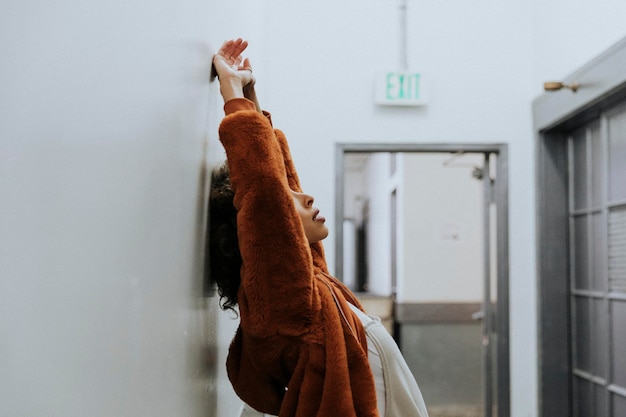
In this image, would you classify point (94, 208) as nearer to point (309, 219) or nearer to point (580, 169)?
point (309, 219)

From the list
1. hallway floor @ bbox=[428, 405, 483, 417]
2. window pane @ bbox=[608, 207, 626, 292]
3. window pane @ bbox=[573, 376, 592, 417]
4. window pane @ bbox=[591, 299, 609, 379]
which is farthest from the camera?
hallway floor @ bbox=[428, 405, 483, 417]

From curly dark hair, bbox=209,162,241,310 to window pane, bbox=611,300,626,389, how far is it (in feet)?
5.58

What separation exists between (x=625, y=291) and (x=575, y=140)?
0.79 metres

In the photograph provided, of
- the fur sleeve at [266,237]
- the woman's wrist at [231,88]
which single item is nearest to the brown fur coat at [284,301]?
the fur sleeve at [266,237]

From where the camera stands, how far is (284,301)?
1.00 m

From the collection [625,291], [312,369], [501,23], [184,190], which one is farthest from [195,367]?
[501,23]

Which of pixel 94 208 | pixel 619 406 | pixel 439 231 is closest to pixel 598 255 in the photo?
pixel 619 406

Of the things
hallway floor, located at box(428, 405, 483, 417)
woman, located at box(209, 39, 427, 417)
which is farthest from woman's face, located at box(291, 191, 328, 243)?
hallway floor, located at box(428, 405, 483, 417)

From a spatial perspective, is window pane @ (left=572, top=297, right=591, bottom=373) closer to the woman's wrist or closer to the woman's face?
the woman's face

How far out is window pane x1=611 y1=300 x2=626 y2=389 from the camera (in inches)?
90.9

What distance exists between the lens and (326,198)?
2967 millimetres

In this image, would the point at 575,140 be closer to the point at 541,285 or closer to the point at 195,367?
the point at 541,285

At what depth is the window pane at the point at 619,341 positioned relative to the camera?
2.31 meters

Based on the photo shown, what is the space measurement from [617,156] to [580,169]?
0.37m
